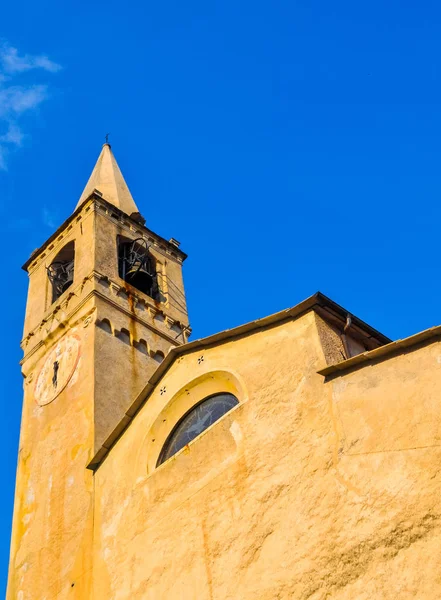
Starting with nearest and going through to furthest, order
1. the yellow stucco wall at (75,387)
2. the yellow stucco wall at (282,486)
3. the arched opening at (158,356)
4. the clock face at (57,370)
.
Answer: the yellow stucco wall at (282,486)
the yellow stucco wall at (75,387)
the clock face at (57,370)
the arched opening at (158,356)

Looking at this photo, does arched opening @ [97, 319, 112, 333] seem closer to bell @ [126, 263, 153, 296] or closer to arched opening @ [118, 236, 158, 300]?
arched opening @ [118, 236, 158, 300]

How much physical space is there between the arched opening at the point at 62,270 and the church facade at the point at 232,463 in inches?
88.6

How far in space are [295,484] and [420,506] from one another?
1.72 metres

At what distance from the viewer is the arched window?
11719 mm

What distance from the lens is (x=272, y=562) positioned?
30.5 ft

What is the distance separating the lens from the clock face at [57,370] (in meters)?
15.7

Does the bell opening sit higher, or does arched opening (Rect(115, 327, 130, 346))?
the bell opening

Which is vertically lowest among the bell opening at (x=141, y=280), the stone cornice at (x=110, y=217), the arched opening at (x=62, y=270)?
the bell opening at (x=141, y=280)

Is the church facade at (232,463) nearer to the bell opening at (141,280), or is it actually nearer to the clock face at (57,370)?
the clock face at (57,370)

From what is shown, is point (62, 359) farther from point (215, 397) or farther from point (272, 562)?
point (272, 562)

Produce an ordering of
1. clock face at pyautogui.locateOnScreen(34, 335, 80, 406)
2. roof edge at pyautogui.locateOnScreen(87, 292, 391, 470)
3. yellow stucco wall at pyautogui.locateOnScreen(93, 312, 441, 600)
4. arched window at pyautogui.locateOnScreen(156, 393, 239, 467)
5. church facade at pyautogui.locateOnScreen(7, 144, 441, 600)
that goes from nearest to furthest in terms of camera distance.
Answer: yellow stucco wall at pyautogui.locateOnScreen(93, 312, 441, 600) < church facade at pyautogui.locateOnScreen(7, 144, 441, 600) < roof edge at pyautogui.locateOnScreen(87, 292, 391, 470) < arched window at pyautogui.locateOnScreen(156, 393, 239, 467) < clock face at pyautogui.locateOnScreen(34, 335, 80, 406)

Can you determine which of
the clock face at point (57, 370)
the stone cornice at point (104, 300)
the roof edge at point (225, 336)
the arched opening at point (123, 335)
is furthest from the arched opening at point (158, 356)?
the roof edge at point (225, 336)

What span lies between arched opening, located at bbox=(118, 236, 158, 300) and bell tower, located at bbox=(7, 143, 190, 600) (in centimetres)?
3

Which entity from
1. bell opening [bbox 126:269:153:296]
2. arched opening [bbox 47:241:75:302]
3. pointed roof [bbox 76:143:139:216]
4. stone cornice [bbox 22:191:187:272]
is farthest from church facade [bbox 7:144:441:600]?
pointed roof [bbox 76:143:139:216]
